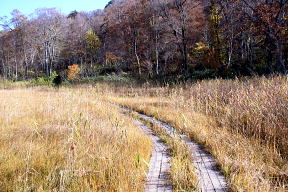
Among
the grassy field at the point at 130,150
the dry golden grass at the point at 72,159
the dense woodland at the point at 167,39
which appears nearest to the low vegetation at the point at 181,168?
the grassy field at the point at 130,150

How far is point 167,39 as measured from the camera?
20.6m

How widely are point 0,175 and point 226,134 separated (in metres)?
3.25

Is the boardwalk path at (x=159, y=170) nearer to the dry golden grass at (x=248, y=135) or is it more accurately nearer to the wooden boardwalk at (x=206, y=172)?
the wooden boardwalk at (x=206, y=172)

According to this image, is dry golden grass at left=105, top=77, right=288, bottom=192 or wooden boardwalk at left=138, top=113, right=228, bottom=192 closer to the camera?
wooden boardwalk at left=138, top=113, right=228, bottom=192

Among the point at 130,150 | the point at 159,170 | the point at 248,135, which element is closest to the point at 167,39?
the point at 248,135

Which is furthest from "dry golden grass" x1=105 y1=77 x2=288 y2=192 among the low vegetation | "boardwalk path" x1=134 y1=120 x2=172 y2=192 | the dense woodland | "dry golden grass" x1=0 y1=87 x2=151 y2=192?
the dense woodland

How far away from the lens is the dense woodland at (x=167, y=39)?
1179 centimetres

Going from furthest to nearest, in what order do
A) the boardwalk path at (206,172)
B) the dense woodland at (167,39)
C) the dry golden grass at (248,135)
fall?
the dense woodland at (167,39) < the dry golden grass at (248,135) < the boardwalk path at (206,172)

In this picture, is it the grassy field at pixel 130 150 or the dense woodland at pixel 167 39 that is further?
the dense woodland at pixel 167 39

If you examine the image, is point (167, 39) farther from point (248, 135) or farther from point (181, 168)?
point (181, 168)

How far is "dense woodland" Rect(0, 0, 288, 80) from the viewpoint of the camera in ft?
38.7

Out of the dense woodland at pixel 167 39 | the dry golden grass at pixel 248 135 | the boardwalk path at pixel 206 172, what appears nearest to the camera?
the boardwalk path at pixel 206 172

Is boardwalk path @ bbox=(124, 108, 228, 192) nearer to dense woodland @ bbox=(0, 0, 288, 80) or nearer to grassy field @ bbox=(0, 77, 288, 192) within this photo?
grassy field @ bbox=(0, 77, 288, 192)

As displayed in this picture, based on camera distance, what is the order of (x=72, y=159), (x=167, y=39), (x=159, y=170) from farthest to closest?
1. (x=167, y=39)
2. (x=159, y=170)
3. (x=72, y=159)
